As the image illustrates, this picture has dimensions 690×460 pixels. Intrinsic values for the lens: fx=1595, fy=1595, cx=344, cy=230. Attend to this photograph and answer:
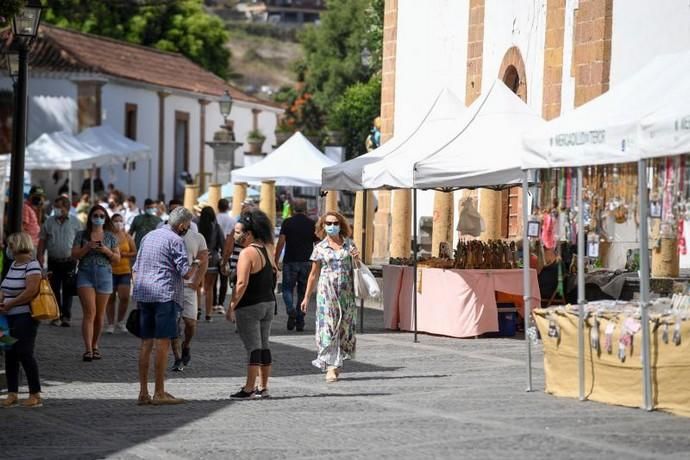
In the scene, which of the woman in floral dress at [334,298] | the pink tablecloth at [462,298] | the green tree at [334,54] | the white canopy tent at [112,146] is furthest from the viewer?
the green tree at [334,54]

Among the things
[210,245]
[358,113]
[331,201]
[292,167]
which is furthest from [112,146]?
[358,113]

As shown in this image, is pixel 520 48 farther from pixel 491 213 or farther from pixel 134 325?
pixel 134 325

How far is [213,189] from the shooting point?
36719mm

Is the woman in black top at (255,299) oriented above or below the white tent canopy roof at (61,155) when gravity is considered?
below

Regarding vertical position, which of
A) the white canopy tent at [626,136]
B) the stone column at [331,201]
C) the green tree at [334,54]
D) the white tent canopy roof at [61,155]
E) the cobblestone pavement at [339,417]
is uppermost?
the green tree at [334,54]

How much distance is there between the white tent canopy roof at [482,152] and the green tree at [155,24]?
172ft

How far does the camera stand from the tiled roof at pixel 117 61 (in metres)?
53.6

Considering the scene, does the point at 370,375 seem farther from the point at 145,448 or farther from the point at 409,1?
the point at 409,1

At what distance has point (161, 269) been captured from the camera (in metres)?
13.6

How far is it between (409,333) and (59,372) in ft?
19.3

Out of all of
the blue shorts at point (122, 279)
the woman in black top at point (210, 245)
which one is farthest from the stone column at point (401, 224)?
the blue shorts at point (122, 279)

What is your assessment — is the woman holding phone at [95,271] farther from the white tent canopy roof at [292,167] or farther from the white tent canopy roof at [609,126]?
the white tent canopy roof at [292,167]

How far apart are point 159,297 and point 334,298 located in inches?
97.5

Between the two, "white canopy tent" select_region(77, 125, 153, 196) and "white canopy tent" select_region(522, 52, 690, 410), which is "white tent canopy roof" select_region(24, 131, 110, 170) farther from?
"white canopy tent" select_region(522, 52, 690, 410)
